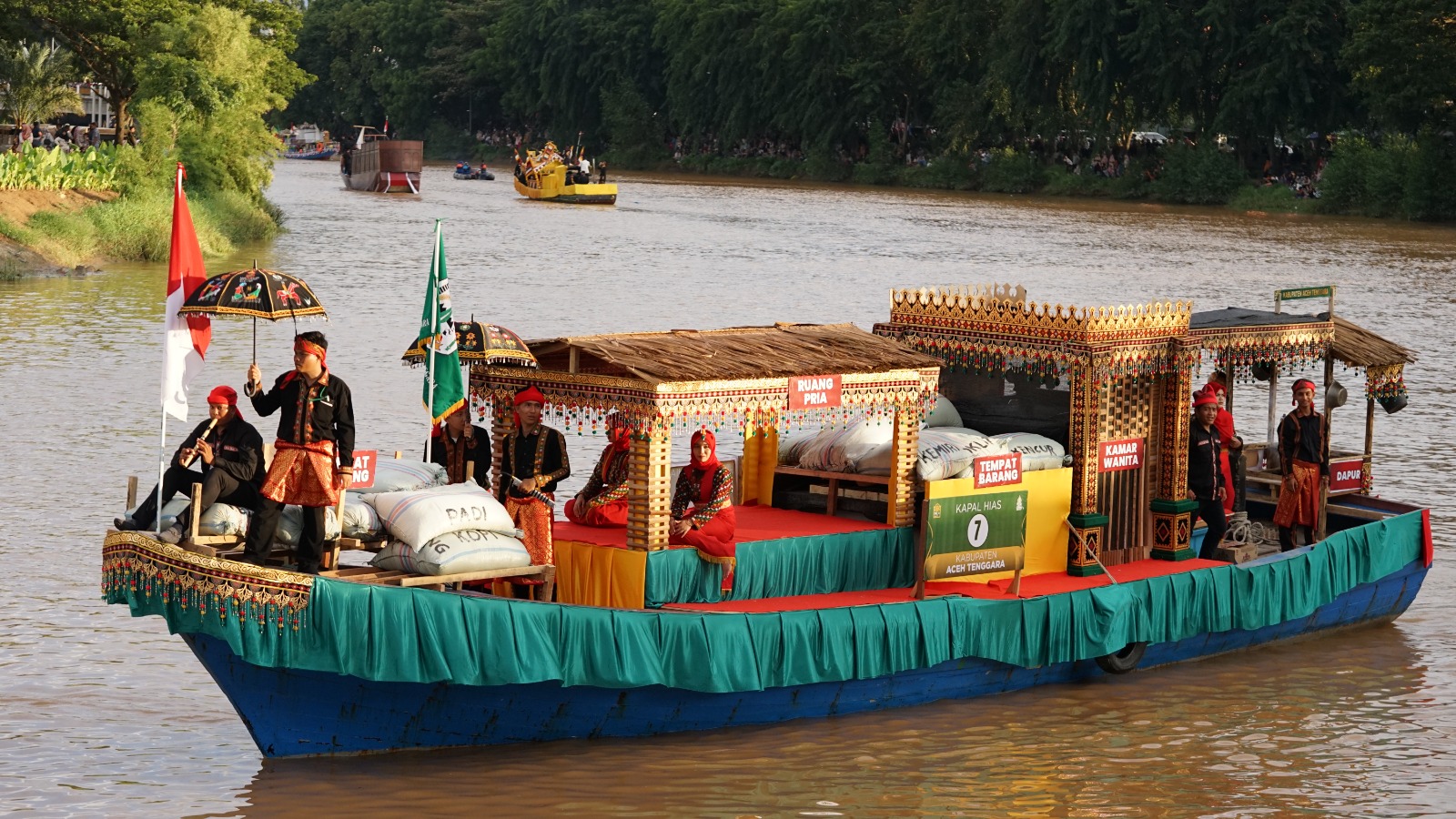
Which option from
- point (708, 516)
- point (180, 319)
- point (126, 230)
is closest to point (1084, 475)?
point (708, 516)

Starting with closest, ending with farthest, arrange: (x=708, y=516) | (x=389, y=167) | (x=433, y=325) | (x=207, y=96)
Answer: (x=708, y=516), (x=433, y=325), (x=207, y=96), (x=389, y=167)

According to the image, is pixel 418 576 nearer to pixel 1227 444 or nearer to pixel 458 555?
pixel 458 555

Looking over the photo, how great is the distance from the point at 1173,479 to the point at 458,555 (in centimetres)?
508

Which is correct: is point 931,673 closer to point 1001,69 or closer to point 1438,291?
point 1438,291

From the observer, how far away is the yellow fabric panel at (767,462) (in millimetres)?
12703

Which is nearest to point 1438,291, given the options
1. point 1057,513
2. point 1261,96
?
point 1261,96

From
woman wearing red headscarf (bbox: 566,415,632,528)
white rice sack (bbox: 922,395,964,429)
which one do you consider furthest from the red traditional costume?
woman wearing red headscarf (bbox: 566,415,632,528)

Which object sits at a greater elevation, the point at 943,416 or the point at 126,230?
the point at 126,230

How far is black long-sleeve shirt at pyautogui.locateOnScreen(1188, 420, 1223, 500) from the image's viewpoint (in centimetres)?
1283

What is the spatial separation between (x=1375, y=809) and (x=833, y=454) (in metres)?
3.76

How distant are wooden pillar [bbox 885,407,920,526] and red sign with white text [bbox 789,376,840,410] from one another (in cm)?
62

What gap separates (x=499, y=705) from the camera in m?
10.1

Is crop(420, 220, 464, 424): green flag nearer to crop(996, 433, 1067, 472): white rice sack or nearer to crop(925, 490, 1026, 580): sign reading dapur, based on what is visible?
crop(925, 490, 1026, 580): sign reading dapur

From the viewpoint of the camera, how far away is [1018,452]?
11984 millimetres
